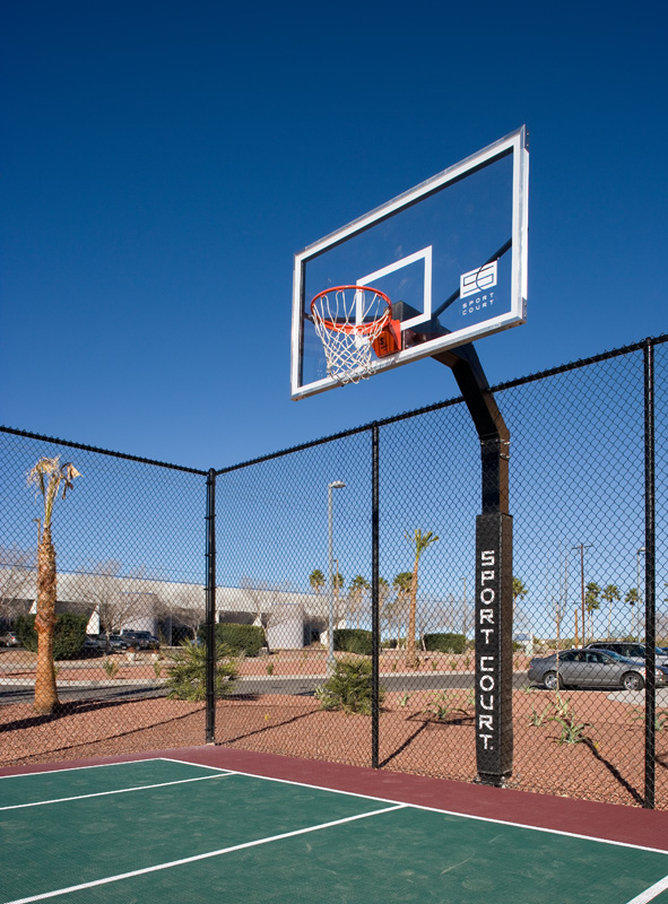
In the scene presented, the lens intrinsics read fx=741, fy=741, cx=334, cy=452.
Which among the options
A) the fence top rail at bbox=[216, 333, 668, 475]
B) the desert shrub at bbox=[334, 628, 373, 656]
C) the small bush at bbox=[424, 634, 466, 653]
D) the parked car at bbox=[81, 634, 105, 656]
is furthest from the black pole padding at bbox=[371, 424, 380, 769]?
the parked car at bbox=[81, 634, 105, 656]

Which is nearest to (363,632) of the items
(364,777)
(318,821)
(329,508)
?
(329,508)

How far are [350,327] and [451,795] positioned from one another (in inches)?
176

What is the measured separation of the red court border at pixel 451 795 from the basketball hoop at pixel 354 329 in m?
3.88

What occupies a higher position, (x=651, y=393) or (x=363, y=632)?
(x=651, y=393)

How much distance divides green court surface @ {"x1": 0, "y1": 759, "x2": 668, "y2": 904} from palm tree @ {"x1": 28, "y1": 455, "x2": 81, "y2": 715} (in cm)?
652

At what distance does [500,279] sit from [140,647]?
139 ft

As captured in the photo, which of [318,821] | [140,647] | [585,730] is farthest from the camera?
Answer: [140,647]

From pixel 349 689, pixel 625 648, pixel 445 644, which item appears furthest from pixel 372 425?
pixel 445 644

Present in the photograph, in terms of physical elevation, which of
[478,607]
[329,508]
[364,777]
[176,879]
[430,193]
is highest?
[430,193]

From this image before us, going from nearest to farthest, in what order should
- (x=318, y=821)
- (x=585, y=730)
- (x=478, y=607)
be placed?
(x=318, y=821)
(x=478, y=607)
(x=585, y=730)

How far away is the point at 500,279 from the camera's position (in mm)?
6293

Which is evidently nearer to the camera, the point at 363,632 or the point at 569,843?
the point at 569,843

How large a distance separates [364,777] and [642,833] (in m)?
2.88

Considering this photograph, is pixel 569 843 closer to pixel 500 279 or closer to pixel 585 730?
pixel 500 279
